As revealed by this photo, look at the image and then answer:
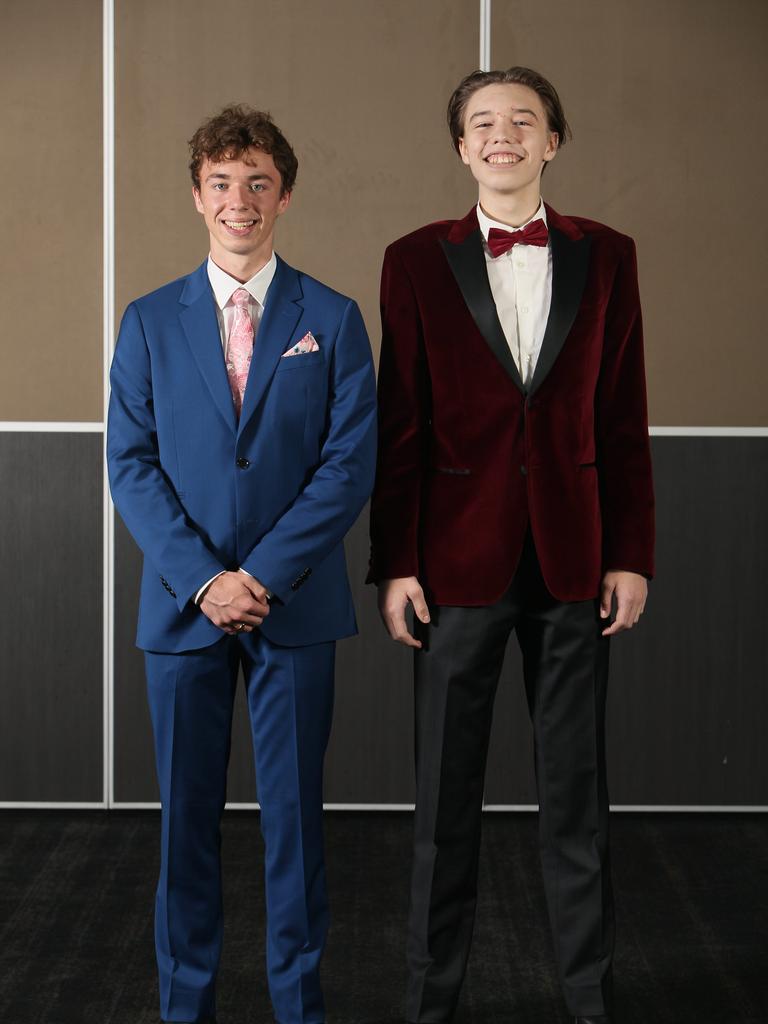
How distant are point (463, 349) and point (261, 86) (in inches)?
70.6

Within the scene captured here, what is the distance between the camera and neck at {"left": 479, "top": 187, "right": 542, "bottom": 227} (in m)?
2.06

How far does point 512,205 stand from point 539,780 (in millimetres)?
999

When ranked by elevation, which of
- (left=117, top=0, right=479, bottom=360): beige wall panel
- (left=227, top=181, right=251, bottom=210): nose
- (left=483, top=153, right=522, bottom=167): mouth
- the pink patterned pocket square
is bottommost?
the pink patterned pocket square

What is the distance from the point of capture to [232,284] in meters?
2.09

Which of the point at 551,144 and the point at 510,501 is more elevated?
the point at 551,144

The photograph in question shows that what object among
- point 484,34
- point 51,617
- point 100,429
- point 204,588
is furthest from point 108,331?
point 204,588

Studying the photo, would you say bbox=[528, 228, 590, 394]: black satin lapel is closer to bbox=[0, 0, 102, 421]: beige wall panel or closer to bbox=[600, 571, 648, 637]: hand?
bbox=[600, 571, 648, 637]: hand

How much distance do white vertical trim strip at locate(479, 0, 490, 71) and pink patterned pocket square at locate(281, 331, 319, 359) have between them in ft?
5.71

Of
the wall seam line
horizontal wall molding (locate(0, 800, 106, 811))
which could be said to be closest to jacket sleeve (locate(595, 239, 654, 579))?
the wall seam line

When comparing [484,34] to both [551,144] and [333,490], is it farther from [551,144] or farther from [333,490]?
[333,490]

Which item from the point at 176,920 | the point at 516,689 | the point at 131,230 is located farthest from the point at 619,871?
the point at 131,230

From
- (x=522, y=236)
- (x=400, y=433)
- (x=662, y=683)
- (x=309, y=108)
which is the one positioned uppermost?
(x=309, y=108)

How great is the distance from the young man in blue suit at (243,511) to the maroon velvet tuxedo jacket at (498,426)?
0.08m

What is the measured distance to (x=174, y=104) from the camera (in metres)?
3.47
